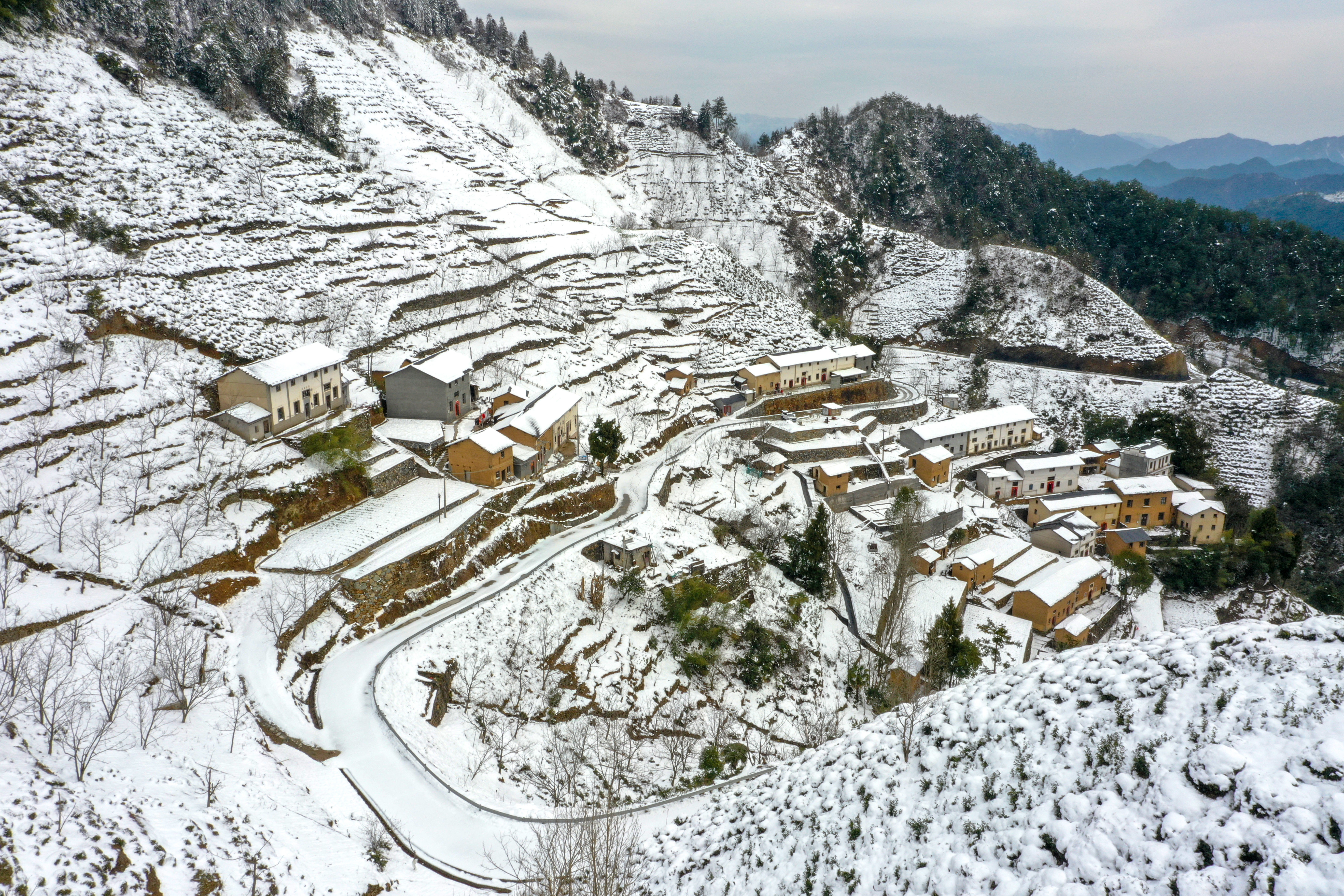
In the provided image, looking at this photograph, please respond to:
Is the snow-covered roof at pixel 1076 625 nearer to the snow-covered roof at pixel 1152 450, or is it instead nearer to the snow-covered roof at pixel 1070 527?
the snow-covered roof at pixel 1070 527

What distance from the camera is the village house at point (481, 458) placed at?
30.8 metres

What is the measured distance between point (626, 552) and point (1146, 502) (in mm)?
33070

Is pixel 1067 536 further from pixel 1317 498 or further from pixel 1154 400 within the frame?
pixel 1154 400

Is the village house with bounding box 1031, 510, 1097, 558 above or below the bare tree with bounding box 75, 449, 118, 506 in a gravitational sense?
below

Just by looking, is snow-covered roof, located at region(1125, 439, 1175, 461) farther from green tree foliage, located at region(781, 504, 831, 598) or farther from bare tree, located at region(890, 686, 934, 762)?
bare tree, located at region(890, 686, 934, 762)

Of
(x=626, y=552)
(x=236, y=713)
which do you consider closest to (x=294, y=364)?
(x=626, y=552)

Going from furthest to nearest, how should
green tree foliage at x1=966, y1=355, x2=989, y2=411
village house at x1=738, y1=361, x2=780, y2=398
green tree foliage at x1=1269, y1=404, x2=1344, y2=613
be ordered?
green tree foliage at x1=966, y1=355, x2=989, y2=411
village house at x1=738, y1=361, x2=780, y2=398
green tree foliage at x1=1269, y1=404, x2=1344, y2=613

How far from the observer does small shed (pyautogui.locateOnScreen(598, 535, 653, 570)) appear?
1125 inches

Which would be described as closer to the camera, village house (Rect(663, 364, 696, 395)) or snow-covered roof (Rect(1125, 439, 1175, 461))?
snow-covered roof (Rect(1125, 439, 1175, 461))

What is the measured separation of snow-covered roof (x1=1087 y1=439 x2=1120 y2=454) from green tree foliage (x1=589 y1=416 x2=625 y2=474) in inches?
1346

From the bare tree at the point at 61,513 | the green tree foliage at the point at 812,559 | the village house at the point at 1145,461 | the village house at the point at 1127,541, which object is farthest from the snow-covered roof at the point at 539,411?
the village house at the point at 1145,461

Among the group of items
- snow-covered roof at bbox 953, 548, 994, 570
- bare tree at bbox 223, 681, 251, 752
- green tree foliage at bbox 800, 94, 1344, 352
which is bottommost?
snow-covered roof at bbox 953, 548, 994, 570

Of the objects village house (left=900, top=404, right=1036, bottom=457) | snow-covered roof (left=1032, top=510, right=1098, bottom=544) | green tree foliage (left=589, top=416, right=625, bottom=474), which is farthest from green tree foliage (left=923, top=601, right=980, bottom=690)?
village house (left=900, top=404, right=1036, bottom=457)

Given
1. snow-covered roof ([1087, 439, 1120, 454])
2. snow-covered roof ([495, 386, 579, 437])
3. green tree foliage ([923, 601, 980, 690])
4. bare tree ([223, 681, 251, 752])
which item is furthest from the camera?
snow-covered roof ([1087, 439, 1120, 454])
